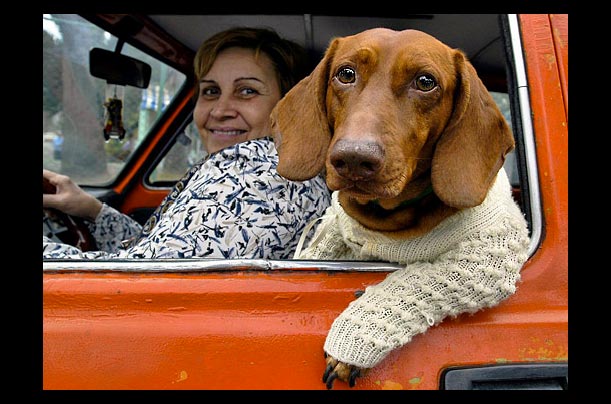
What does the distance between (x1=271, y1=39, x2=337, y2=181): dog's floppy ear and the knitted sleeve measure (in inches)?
15.0

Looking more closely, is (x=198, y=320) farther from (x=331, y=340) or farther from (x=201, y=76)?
(x=201, y=76)

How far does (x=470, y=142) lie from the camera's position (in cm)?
158

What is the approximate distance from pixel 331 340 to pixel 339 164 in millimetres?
396

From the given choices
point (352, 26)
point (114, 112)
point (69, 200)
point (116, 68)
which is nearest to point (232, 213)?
point (352, 26)

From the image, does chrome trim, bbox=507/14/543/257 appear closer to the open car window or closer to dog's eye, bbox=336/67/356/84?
dog's eye, bbox=336/67/356/84

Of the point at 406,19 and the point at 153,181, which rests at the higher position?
the point at 406,19

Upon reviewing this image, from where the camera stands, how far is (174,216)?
1923 millimetres

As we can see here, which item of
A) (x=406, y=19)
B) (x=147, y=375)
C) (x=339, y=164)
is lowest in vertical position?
(x=147, y=375)

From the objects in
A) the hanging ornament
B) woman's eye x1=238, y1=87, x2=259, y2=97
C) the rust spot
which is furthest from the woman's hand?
the rust spot

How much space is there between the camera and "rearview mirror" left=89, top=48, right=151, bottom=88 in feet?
10.6

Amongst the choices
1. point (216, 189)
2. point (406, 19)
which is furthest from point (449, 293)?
point (406, 19)

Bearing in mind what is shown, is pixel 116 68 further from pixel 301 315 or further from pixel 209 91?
pixel 301 315

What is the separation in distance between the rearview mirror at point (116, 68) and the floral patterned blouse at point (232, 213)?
1301mm

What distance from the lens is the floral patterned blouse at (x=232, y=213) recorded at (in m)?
1.82
